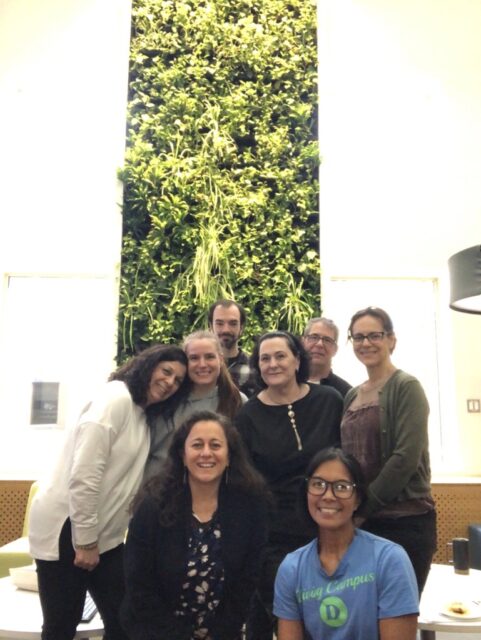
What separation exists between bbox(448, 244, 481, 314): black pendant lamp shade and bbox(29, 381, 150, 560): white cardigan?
123 centimetres

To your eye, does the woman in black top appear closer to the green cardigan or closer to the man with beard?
the green cardigan

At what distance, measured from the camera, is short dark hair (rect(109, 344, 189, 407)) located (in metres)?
2.05

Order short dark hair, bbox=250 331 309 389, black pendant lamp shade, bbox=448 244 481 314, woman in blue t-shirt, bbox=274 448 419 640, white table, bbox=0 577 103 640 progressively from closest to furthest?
1. woman in blue t-shirt, bbox=274 448 419 640
2. white table, bbox=0 577 103 640
3. black pendant lamp shade, bbox=448 244 481 314
4. short dark hair, bbox=250 331 309 389

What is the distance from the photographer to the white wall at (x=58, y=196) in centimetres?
427

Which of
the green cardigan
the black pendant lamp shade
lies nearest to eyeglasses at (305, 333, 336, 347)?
the black pendant lamp shade

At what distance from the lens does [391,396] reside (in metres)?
1.93

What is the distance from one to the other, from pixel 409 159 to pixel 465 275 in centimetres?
265

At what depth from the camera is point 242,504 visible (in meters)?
1.76

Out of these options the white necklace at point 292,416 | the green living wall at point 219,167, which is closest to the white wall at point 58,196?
the green living wall at point 219,167

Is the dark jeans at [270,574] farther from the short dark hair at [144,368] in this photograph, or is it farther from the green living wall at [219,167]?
the green living wall at [219,167]

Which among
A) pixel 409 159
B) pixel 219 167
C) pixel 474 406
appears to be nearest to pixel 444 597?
pixel 474 406

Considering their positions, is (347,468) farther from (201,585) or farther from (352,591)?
(201,585)

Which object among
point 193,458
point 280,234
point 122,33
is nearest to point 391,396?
point 193,458

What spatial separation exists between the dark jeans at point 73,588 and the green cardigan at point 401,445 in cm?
87
